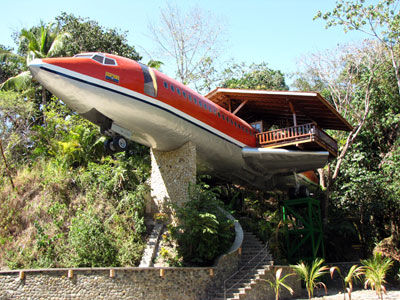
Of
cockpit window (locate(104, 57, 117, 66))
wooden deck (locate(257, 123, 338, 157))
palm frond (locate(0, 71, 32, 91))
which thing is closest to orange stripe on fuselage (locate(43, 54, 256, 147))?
cockpit window (locate(104, 57, 117, 66))

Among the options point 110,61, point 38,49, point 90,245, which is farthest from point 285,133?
point 38,49

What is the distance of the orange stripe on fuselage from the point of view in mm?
14625

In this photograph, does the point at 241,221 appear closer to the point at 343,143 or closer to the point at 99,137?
the point at 99,137

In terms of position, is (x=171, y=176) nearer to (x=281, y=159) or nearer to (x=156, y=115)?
(x=156, y=115)

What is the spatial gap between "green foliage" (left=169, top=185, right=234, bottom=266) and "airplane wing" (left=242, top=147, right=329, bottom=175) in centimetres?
549

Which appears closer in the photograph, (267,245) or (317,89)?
(267,245)

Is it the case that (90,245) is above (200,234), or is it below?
below

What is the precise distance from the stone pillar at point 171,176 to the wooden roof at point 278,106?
545 centimetres

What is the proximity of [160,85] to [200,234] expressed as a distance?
249 inches

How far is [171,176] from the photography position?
19047 mm

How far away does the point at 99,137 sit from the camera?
23781 millimetres

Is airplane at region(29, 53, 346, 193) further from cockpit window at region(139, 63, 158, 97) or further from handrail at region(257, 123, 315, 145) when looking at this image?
handrail at region(257, 123, 315, 145)

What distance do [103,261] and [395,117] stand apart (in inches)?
913

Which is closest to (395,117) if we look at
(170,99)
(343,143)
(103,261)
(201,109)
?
(343,143)
